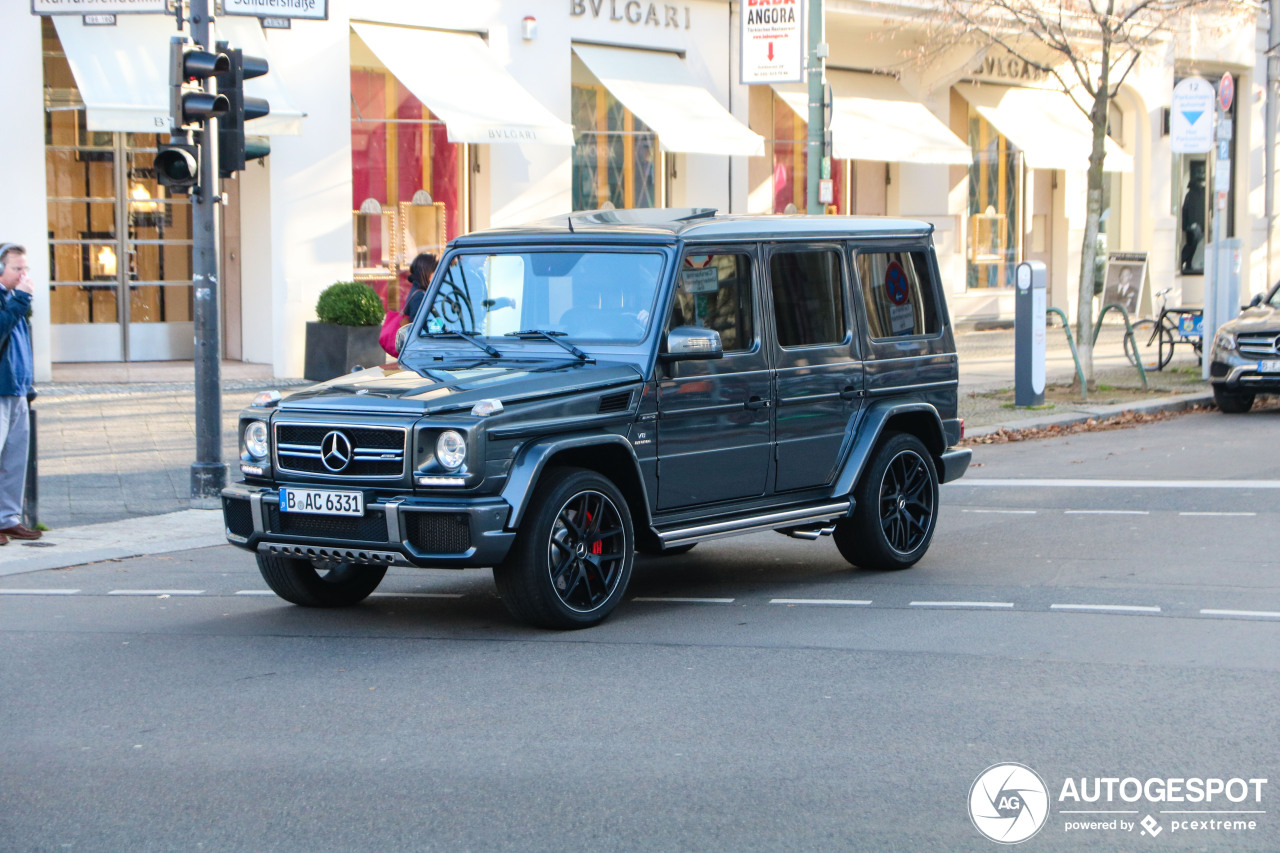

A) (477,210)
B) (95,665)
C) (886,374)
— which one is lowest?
(95,665)

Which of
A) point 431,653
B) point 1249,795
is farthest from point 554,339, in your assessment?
point 1249,795

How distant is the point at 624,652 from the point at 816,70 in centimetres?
1078

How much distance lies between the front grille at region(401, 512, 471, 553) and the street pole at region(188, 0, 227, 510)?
5120 mm

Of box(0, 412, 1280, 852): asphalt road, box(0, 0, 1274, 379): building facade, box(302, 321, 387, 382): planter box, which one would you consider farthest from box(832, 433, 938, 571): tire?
box(302, 321, 387, 382): planter box

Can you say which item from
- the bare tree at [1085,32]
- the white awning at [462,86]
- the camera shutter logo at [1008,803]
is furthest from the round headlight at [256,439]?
the bare tree at [1085,32]

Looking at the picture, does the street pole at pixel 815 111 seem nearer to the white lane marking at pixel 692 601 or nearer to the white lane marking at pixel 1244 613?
the white lane marking at pixel 692 601

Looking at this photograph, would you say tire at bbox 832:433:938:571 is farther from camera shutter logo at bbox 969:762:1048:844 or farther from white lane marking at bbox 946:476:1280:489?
camera shutter logo at bbox 969:762:1048:844

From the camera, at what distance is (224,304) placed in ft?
65.9

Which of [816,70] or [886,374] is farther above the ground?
[816,70]

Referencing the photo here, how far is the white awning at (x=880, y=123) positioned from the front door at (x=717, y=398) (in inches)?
632

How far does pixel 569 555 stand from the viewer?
7.12 meters

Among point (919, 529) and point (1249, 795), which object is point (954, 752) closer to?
point (1249, 795)

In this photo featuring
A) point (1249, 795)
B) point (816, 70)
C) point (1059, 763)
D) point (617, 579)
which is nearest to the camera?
point (1249, 795)

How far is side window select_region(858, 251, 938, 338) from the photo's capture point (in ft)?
29.0
